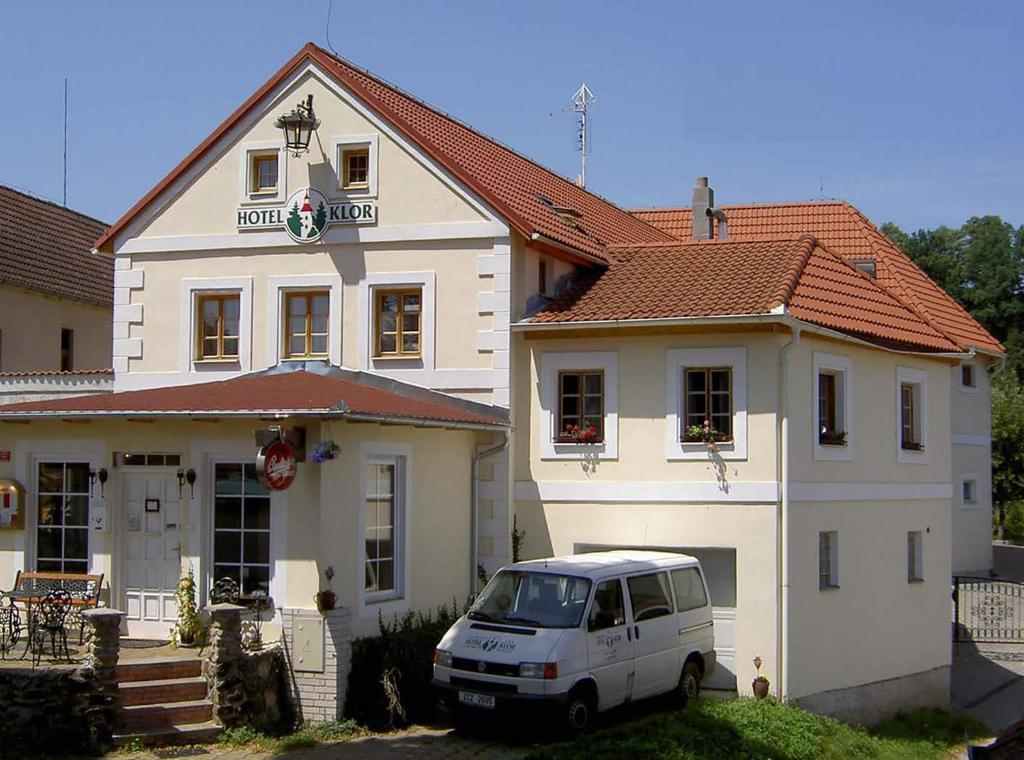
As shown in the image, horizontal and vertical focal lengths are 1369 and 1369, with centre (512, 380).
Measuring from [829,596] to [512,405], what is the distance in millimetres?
5886

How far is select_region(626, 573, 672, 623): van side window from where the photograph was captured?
17750 millimetres

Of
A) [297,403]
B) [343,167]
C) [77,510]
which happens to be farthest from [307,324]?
[297,403]

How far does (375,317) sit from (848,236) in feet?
48.7

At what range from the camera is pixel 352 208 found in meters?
22.3

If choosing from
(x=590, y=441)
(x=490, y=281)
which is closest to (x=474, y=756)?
(x=590, y=441)

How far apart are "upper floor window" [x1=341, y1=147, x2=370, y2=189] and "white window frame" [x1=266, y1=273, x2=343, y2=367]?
1554 millimetres

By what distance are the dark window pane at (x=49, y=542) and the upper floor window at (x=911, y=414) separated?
14412 millimetres

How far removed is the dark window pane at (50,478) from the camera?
1917cm

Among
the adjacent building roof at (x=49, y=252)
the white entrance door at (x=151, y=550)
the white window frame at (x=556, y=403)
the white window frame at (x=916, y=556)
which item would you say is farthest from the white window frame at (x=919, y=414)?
the adjacent building roof at (x=49, y=252)

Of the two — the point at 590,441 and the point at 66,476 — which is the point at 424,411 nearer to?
the point at 590,441

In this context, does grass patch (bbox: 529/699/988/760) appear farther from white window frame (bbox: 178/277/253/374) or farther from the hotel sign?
the hotel sign

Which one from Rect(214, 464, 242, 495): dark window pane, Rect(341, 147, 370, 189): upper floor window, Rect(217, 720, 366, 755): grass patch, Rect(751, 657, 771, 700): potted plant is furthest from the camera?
Rect(341, 147, 370, 189): upper floor window

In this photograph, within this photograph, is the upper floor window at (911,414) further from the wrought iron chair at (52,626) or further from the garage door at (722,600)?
the wrought iron chair at (52,626)

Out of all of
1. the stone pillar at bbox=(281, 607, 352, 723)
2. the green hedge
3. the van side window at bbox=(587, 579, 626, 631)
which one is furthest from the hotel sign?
the van side window at bbox=(587, 579, 626, 631)
